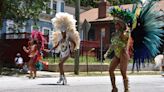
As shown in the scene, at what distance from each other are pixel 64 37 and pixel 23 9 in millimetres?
10125

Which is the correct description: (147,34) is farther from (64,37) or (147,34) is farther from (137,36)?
(64,37)

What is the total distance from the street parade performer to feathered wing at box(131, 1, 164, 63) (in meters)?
4.66

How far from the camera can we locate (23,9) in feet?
80.5

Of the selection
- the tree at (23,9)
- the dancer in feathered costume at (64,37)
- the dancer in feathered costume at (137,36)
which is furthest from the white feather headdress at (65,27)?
the tree at (23,9)

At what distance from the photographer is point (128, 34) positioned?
996 cm

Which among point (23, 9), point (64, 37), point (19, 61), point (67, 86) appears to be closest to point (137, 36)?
point (67, 86)

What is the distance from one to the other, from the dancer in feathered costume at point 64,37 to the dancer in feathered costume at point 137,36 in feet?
14.9

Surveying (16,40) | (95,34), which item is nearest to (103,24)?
(95,34)

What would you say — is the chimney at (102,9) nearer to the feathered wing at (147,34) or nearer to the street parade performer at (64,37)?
the street parade performer at (64,37)

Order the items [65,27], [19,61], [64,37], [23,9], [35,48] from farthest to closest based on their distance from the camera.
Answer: [23,9]
[19,61]
[35,48]
[65,27]
[64,37]

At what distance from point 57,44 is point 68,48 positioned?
0.39m

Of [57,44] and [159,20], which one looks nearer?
[159,20]

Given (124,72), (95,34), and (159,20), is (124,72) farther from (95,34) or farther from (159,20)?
(95,34)

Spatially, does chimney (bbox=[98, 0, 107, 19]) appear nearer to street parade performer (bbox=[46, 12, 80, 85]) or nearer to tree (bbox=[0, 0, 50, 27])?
tree (bbox=[0, 0, 50, 27])
